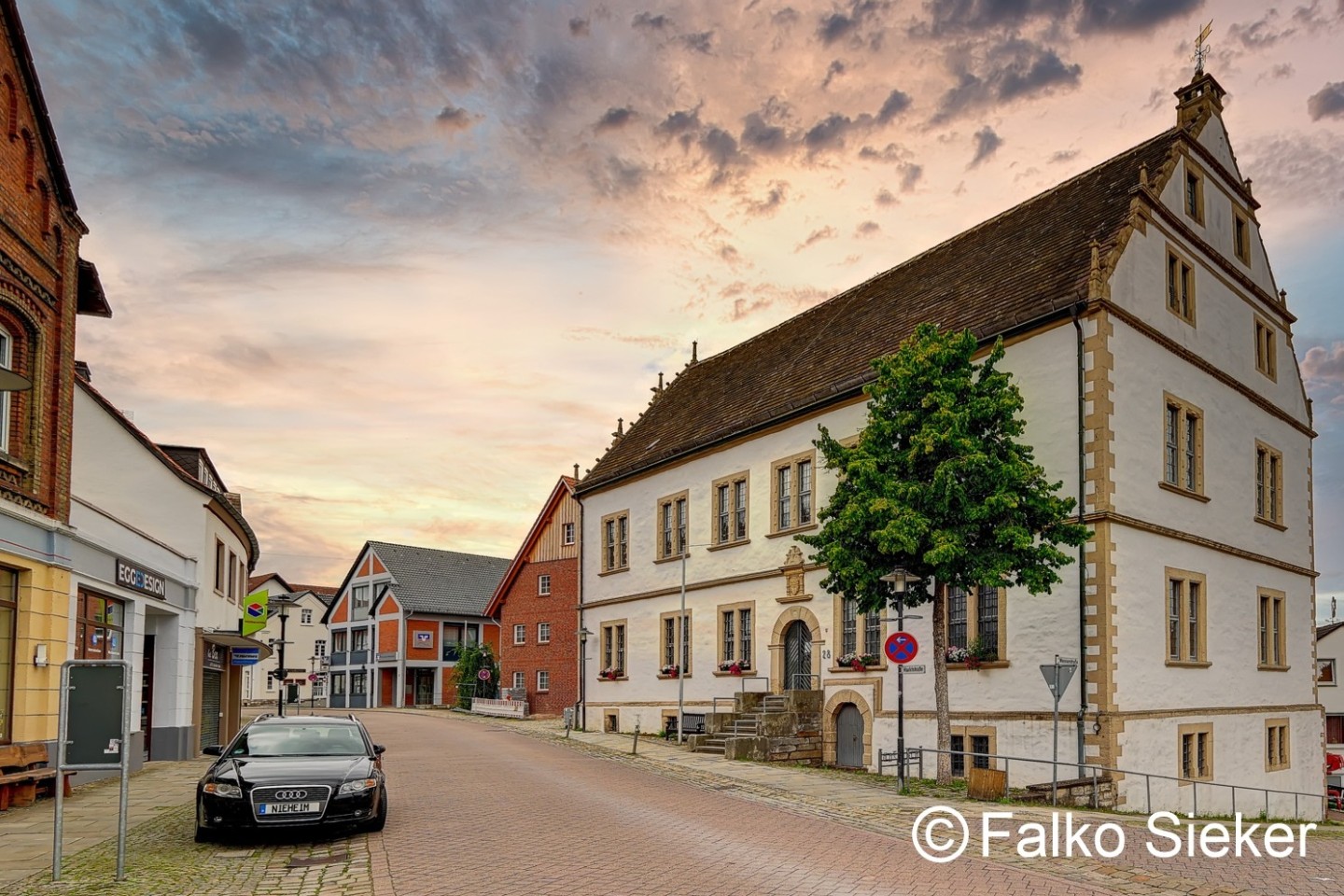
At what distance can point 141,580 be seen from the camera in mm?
24625

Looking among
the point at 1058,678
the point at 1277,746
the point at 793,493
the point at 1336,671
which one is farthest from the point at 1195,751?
the point at 1336,671

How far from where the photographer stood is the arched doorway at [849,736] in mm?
28422

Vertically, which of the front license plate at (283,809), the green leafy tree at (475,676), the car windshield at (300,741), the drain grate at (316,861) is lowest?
the green leafy tree at (475,676)

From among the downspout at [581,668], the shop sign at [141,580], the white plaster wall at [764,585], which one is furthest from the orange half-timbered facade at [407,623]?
the shop sign at [141,580]

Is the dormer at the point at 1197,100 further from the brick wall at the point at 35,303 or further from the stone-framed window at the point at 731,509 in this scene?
the brick wall at the point at 35,303

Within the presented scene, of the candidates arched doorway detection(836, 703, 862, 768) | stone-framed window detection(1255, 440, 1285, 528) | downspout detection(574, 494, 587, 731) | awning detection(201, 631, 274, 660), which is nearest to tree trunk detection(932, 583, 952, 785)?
arched doorway detection(836, 703, 862, 768)

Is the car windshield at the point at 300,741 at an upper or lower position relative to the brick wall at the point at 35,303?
lower

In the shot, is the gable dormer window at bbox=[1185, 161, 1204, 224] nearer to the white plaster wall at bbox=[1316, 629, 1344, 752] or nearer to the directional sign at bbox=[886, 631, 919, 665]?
the directional sign at bbox=[886, 631, 919, 665]

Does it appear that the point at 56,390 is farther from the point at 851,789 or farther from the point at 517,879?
the point at 851,789

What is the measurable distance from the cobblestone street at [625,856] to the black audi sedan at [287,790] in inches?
13.1

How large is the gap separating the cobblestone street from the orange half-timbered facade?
58.0m

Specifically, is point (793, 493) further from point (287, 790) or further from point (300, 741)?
point (287, 790)

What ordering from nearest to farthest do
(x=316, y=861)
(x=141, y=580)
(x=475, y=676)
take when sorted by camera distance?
(x=316, y=861) < (x=141, y=580) < (x=475, y=676)

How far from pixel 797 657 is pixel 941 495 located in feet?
37.5
